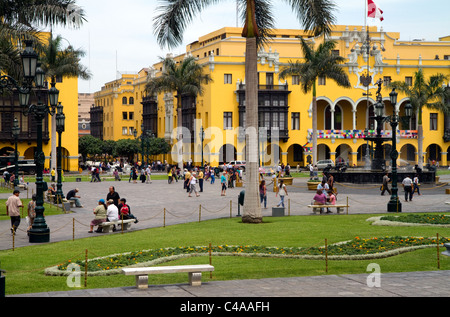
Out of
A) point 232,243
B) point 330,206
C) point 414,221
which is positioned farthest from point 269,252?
point 330,206

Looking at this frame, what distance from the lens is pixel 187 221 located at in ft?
77.5

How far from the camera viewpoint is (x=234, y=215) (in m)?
25.3

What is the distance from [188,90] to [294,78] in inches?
612

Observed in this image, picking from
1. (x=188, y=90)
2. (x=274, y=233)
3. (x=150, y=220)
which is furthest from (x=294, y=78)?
(x=274, y=233)

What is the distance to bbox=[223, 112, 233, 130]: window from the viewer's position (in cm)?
6875

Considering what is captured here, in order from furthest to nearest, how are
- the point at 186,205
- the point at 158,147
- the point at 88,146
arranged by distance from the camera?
the point at 88,146, the point at 158,147, the point at 186,205

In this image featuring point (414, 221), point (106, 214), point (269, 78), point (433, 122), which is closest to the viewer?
point (414, 221)

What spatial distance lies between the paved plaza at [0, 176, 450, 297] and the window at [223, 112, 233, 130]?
87.5 feet

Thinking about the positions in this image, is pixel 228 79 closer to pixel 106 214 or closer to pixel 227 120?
pixel 227 120

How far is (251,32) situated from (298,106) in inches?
1984

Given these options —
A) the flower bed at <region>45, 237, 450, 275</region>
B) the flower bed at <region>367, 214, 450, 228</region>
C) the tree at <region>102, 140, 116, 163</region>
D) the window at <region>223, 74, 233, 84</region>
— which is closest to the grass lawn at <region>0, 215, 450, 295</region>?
the flower bed at <region>45, 237, 450, 275</region>

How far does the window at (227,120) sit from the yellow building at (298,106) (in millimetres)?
104
